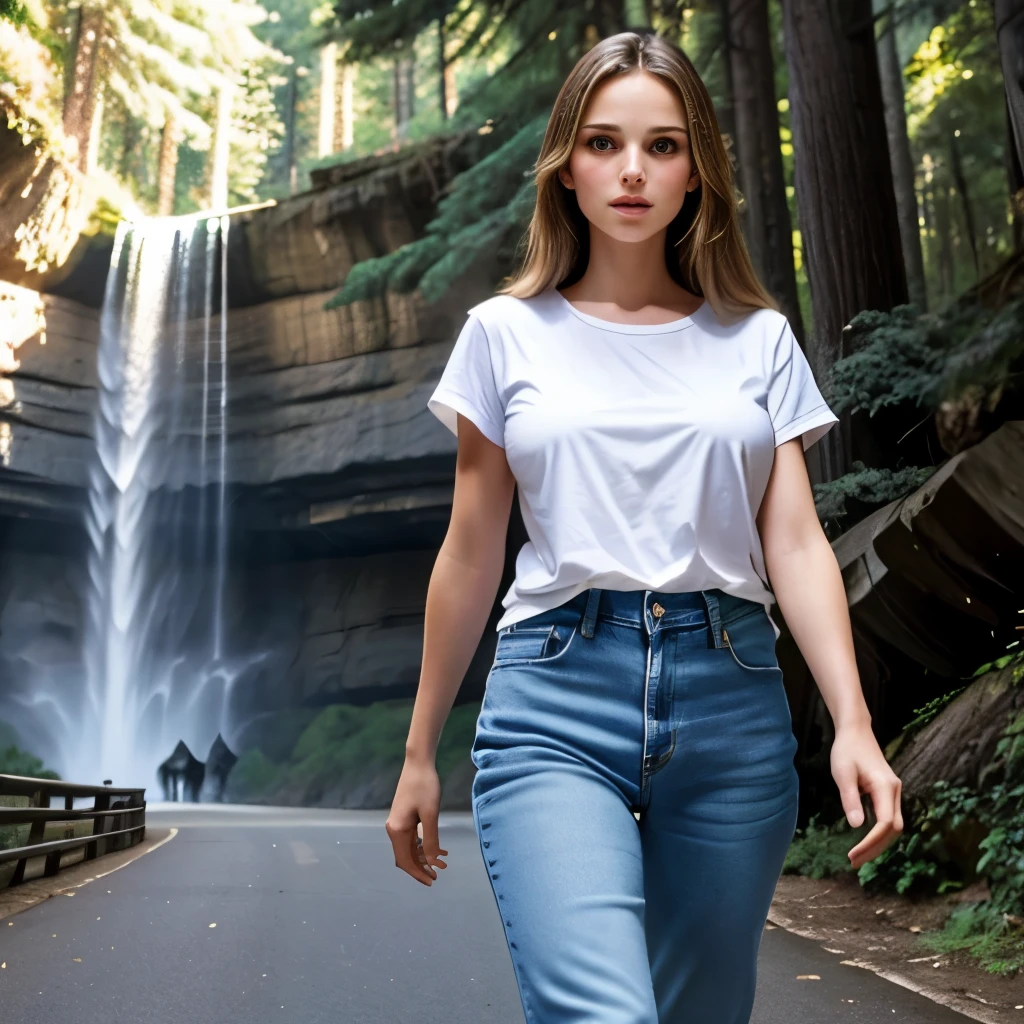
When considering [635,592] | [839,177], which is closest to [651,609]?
[635,592]

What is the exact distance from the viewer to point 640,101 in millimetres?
2184

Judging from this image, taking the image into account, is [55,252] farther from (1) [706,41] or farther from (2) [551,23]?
(1) [706,41]

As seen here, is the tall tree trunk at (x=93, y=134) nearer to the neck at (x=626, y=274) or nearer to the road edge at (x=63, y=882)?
the road edge at (x=63, y=882)

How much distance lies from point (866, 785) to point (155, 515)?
32864 mm

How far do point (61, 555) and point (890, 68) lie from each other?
22124 mm

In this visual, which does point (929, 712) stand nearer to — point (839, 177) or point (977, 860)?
point (977, 860)

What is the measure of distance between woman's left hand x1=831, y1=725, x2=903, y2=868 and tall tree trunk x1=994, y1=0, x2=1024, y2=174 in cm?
957

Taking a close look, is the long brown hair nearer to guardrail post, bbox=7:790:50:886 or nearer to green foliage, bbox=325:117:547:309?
guardrail post, bbox=7:790:50:886

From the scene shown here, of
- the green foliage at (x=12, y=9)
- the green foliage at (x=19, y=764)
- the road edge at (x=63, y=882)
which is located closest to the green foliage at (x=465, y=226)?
the green foliage at (x=12, y=9)

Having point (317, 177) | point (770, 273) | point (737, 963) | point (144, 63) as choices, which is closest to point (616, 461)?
point (737, 963)

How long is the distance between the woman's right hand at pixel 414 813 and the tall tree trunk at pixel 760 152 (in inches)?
516

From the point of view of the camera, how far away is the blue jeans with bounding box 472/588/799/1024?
6.19 feet

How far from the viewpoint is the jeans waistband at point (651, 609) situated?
195cm

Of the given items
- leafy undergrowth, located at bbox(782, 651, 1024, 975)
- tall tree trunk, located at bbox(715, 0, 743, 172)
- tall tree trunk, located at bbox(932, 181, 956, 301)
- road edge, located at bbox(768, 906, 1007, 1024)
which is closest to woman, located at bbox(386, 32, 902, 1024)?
road edge, located at bbox(768, 906, 1007, 1024)
